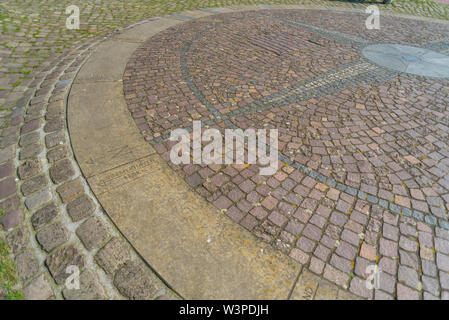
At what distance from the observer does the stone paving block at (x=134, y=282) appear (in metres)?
2.06

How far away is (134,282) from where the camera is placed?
213 centimetres

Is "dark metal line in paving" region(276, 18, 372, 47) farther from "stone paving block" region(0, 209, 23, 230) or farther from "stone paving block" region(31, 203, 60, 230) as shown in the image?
"stone paving block" region(0, 209, 23, 230)

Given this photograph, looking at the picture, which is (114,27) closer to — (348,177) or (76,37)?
(76,37)

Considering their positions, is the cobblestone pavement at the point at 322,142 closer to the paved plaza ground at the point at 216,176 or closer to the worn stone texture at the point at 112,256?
the paved plaza ground at the point at 216,176

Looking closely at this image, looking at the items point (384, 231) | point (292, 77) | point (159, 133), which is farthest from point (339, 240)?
point (292, 77)

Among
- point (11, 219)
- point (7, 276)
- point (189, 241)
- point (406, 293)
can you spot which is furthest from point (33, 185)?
point (406, 293)

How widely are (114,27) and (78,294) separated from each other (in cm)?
754

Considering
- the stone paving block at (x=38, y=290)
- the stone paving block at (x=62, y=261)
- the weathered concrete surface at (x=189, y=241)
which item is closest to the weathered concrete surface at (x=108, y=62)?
the weathered concrete surface at (x=189, y=241)

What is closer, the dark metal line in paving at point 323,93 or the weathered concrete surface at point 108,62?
the dark metal line in paving at point 323,93

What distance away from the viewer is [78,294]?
79.7 inches

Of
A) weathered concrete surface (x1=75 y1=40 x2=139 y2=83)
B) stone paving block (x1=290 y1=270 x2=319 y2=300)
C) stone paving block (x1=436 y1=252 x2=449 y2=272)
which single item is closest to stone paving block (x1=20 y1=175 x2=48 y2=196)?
weathered concrete surface (x1=75 y1=40 x2=139 y2=83)

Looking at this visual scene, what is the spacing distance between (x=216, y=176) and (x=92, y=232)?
57.5 inches

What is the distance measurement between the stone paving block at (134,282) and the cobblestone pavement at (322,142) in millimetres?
1013

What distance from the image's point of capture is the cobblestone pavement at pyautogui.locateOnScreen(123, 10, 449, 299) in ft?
8.07
